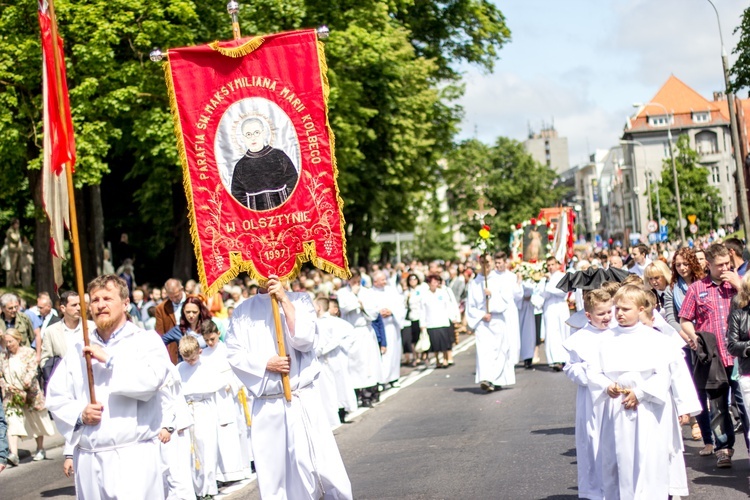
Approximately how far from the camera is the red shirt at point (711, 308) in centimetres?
1030

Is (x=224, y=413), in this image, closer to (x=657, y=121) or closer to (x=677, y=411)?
(x=677, y=411)

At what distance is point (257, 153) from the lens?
28.2ft

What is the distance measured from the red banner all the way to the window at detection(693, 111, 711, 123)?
12490cm

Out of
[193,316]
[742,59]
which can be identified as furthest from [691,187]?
[193,316]

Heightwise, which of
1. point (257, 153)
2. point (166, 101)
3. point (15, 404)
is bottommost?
point (15, 404)

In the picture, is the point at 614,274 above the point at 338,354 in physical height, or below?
above

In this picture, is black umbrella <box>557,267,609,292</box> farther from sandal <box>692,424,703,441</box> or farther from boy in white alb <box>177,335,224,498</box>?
boy in white alb <box>177,335,224,498</box>

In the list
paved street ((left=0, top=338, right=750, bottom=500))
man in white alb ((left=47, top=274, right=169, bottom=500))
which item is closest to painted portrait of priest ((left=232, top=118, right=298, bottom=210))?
man in white alb ((left=47, top=274, right=169, bottom=500))

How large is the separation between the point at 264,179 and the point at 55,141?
152cm

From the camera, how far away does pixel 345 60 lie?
1131 inches

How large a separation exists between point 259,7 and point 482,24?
16581 millimetres

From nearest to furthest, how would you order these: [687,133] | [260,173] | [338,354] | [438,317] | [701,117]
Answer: [260,173]
[338,354]
[438,317]
[687,133]
[701,117]

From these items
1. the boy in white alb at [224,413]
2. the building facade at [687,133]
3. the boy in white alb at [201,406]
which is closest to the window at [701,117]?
the building facade at [687,133]

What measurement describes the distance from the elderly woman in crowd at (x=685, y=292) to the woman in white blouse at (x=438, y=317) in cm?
1110
